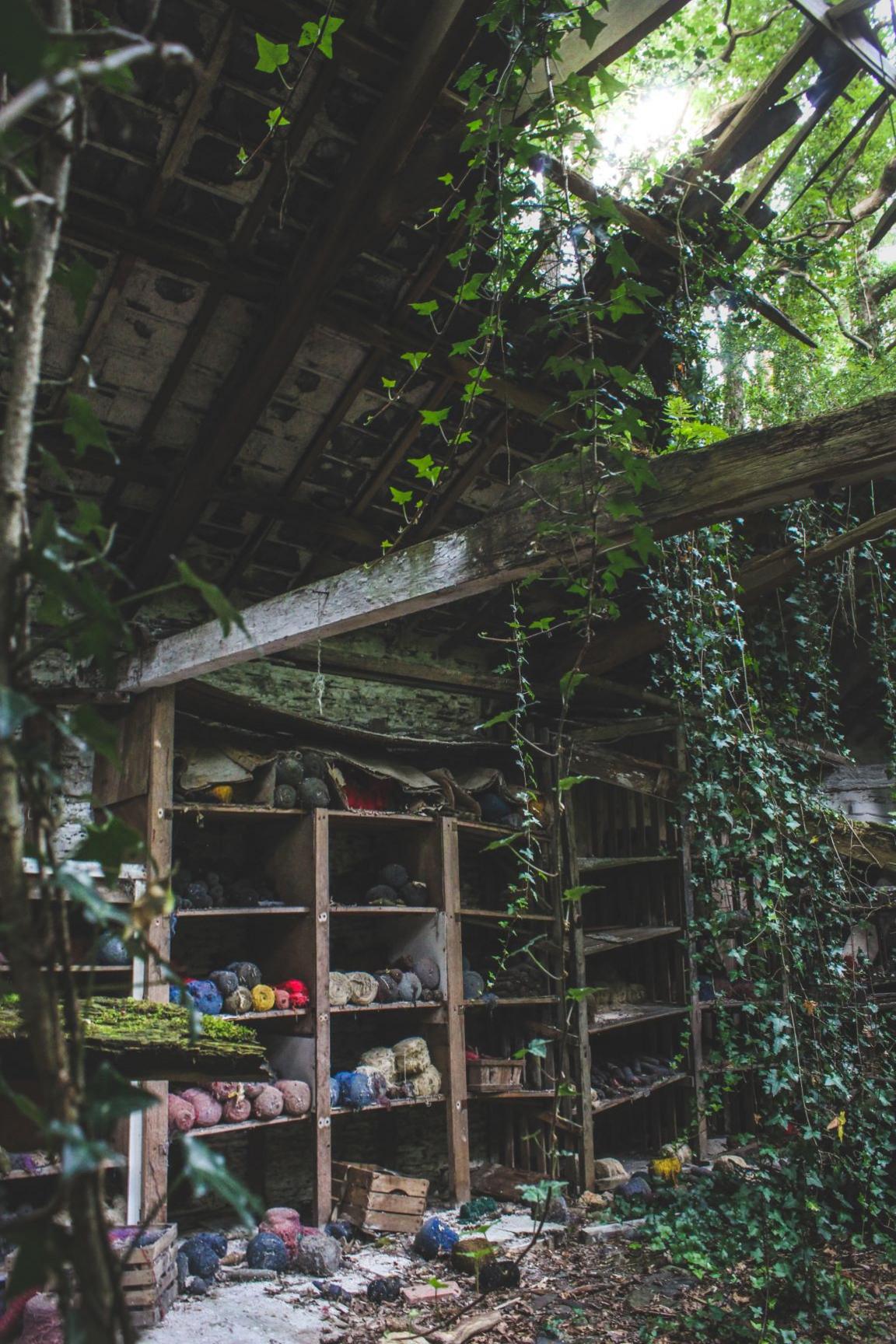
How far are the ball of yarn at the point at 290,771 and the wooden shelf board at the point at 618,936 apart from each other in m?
2.14

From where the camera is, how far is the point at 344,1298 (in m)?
3.93

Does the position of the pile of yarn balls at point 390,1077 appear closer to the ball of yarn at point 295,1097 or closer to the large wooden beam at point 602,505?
the ball of yarn at point 295,1097

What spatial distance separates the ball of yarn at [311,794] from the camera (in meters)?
5.18

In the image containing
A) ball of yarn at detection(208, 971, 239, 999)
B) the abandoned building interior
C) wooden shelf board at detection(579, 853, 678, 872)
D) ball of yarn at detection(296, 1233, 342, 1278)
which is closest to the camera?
the abandoned building interior

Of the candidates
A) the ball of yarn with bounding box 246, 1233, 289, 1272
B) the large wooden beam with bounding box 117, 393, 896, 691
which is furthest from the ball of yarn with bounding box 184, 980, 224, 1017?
the large wooden beam with bounding box 117, 393, 896, 691

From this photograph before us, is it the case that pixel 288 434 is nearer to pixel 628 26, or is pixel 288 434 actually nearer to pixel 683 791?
pixel 628 26

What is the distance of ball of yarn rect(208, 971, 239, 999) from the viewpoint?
15.4 feet

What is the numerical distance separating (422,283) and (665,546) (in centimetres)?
186

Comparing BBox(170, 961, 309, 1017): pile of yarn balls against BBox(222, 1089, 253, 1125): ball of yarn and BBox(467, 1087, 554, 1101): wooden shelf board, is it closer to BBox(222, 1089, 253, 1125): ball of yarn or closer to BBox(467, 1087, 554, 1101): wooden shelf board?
BBox(222, 1089, 253, 1125): ball of yarn

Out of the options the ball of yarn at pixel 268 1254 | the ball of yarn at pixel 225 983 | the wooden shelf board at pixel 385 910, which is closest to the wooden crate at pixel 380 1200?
the ball of yarn at pixel 268 1254

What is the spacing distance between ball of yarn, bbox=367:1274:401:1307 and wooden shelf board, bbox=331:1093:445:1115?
0.95 m

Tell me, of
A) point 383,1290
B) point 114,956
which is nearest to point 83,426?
point 114,956

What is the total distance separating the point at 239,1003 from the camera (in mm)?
4668

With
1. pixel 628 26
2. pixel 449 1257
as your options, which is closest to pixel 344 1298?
pixel 449 1257
